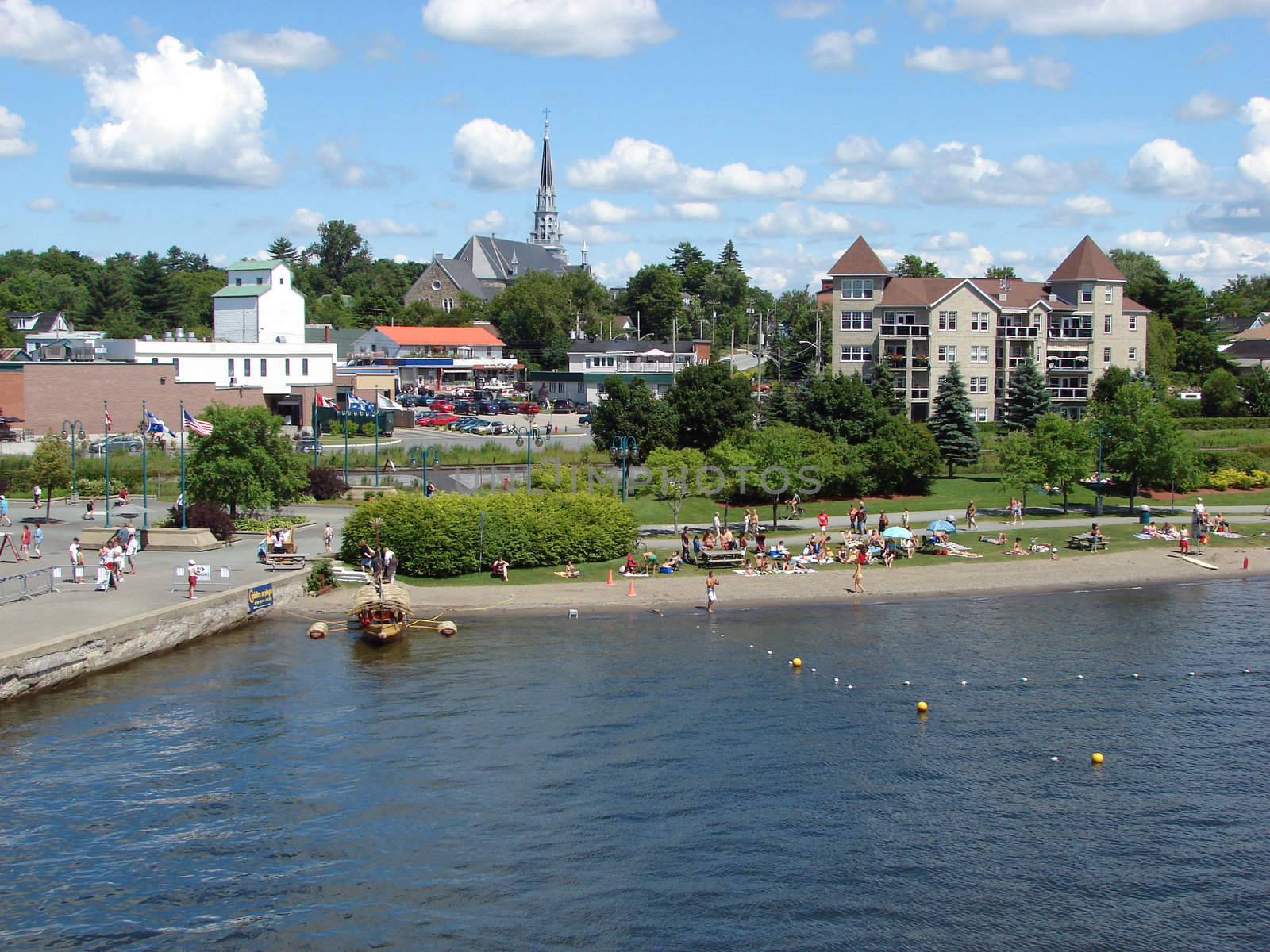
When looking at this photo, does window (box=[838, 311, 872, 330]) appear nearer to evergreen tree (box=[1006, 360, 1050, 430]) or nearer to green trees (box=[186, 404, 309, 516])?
evergreen tree (box=[1006, 360, 1050, 430])

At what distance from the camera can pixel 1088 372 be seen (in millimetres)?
92875

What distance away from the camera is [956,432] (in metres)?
68.5

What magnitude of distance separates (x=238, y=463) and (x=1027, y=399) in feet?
173

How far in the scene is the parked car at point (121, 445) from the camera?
2598 inches

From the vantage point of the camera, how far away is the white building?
92.1 meters

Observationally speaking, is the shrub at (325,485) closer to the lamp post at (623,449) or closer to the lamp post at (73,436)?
the lamp post at (73,436)

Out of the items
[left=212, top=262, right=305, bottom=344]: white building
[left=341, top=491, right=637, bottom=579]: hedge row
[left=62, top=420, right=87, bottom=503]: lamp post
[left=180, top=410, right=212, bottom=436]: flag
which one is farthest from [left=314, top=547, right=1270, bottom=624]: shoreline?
[left=212, top=262, right=305, bottom=344]: white building

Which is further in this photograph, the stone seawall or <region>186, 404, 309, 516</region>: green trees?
<region>186, 404, 309, 516</region>: green trees

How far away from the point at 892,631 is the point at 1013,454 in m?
21.7

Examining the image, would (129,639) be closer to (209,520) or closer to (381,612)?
(381,612)

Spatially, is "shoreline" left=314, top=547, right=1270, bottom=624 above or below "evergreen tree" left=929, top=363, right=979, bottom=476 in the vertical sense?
below

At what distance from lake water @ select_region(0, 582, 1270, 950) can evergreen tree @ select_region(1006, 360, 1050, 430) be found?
44.1 meters

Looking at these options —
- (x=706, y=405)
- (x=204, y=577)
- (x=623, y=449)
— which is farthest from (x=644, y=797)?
(x=706, y=405)

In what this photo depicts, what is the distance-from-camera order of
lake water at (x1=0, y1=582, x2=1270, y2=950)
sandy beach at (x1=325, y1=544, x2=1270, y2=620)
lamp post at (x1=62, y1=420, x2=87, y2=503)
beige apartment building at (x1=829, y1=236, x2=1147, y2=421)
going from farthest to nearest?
beige apartment building at (x1=829, y1=236, x2=1147, y2=421)
lamp post at (x1=62, y1=420, x2=87, y2=503)
sandy beach at (x1=325, y1=544, x2=1270, y2=620)
lake water at (x1=0, y1=582, x2=1270, y2=950)
